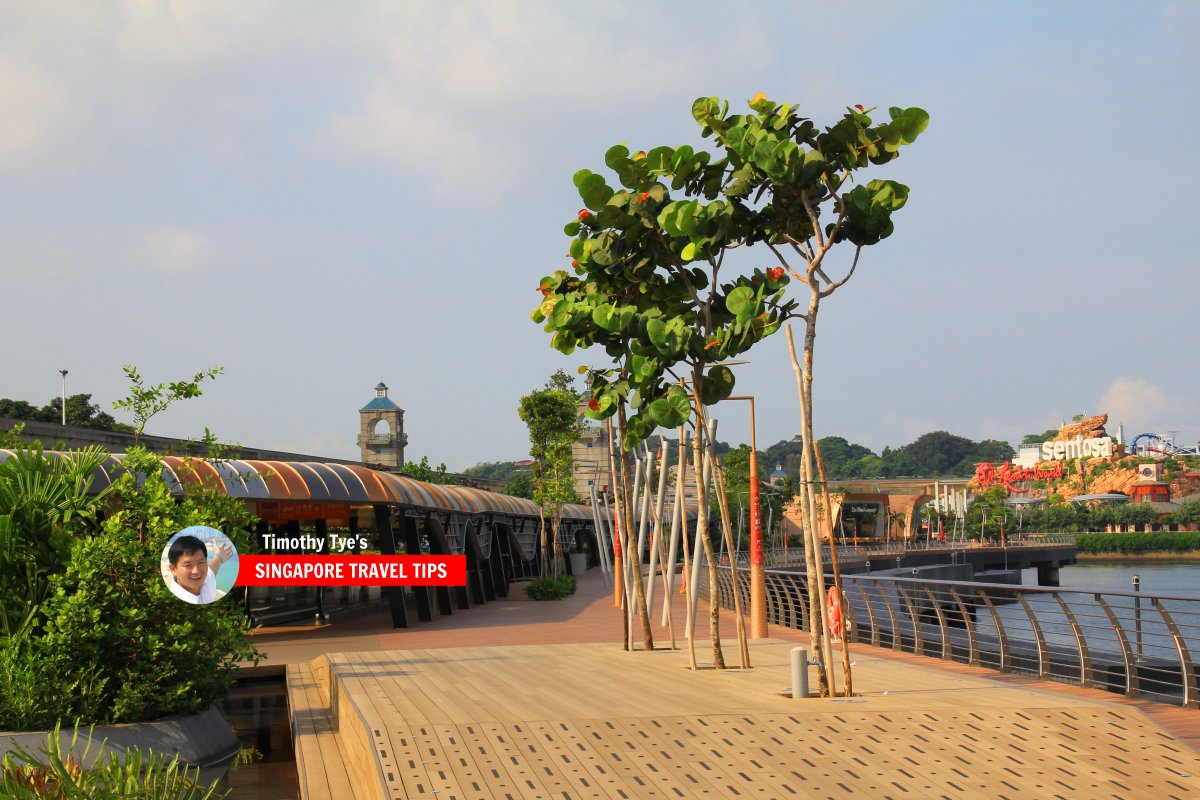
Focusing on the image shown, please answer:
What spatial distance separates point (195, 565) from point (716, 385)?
585cm

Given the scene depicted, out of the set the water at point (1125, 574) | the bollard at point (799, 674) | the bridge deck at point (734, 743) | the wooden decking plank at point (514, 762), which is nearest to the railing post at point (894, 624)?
the bridge deck at point (734, 743)

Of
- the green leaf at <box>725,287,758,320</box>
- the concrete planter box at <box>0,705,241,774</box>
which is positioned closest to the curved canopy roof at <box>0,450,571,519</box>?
the concrete planter box at <box>0,705,241,774</box>

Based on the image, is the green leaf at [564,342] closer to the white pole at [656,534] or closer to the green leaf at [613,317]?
the green leaf at [613,317]

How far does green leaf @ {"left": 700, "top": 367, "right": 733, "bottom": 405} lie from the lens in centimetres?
1326

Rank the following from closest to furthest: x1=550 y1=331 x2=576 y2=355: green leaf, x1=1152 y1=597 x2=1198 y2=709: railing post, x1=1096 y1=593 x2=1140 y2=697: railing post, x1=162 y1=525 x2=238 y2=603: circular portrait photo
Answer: x1=1152 y1=597 x2=1198 y2=709: railing post → x1=1096 y1=593 x2=1140 y2=697: railing post → x1=162 y1=525 x2=238 y2=603: circular portrait photo → x1=550 y1=331 x2=576 y2=355: green leaf

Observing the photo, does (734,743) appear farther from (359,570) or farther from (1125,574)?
(1125,574)

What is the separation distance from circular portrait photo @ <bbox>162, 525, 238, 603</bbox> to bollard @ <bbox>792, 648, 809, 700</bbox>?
5.48 metres

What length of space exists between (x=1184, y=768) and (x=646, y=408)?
24.0 ft

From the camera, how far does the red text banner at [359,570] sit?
25766 mm

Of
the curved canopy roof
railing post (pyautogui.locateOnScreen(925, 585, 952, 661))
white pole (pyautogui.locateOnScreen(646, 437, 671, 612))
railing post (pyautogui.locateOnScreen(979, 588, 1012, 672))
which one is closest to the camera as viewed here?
railing post (pyautogui.locateOnScreen(979, 588, 1012, 672))

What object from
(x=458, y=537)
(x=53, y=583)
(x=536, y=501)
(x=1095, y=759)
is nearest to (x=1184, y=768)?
(x=1095, y=759)

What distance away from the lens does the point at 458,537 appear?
3150 cm

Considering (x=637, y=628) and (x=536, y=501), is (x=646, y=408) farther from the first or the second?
(x=536, y=501)

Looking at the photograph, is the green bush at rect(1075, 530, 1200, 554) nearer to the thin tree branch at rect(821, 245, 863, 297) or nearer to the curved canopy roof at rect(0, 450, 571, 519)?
the curved canopy roof at rect(0, 450, 571, 519)
